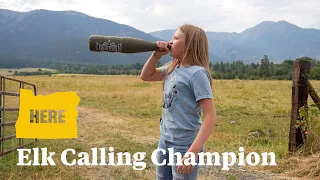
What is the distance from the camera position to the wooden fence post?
5.76 meters

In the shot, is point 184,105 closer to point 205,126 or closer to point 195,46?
point 205,126

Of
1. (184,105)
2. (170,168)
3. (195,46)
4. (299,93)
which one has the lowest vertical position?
(170,168)

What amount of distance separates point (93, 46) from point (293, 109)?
14.7 feet

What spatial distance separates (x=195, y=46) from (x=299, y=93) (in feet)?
13.4

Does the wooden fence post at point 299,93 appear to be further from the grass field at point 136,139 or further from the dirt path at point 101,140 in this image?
the dirt path at point 101,140

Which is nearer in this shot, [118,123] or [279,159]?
[279,159]

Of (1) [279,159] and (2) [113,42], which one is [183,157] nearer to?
(2) [113,42]

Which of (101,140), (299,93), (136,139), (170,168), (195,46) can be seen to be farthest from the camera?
(136,139)

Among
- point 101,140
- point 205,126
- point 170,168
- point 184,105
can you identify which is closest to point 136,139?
point 101,140

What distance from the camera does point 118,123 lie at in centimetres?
1144

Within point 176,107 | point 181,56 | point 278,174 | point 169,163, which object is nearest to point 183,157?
point 169,163

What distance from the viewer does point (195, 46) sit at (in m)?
2.24

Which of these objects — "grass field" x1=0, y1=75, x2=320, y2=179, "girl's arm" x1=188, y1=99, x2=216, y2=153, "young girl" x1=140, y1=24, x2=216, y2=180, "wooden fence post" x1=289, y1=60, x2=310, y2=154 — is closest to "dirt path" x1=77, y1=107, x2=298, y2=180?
"grass field" x1=0, y1=75, x2=320, y2=179

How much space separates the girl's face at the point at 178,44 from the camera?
226 centimetres
